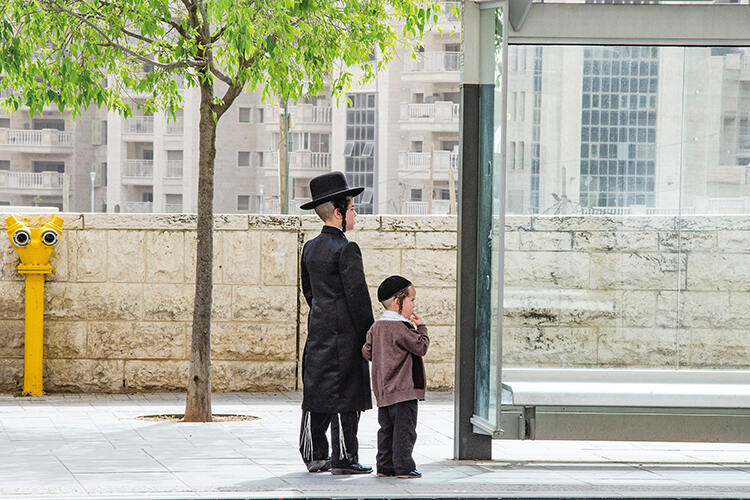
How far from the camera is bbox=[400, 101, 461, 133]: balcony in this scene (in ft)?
200

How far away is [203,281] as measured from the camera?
10.1 m

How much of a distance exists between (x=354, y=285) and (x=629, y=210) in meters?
2.55

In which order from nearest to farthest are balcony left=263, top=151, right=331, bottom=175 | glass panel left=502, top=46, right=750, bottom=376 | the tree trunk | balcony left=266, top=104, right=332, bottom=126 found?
glass panel left=502, top=46, right=750, bottom=376, the tree trunk, balcony left=266, top=104, right=332, bottom=126, balcony left=263, top=151, right=331, bottom=175

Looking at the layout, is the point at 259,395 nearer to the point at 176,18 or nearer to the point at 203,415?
the point at 203,415

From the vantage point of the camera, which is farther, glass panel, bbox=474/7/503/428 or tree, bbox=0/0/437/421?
tree, bbox=0/0/437/421

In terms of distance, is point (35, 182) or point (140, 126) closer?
point (140, 126)

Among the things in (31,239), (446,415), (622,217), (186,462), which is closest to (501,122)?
(622,217)

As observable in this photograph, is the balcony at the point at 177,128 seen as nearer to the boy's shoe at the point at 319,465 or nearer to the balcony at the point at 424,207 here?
the balcony at the point at 424,207

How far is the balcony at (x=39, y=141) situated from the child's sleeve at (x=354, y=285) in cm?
6544

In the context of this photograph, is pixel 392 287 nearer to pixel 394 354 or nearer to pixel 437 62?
pixel 394 354

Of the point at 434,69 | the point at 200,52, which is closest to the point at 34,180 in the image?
the point at 434,69

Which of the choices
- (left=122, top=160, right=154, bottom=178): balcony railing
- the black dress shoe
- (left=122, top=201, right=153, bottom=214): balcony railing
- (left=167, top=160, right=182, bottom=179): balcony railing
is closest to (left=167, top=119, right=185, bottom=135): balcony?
(left=167, top=160, right=182, bottom=179): balcony railing

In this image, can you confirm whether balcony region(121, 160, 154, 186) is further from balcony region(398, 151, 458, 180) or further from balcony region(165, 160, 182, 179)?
balcony region(398, 151, 458, 180)

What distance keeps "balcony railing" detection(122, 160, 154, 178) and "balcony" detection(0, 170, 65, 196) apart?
378 centimetres
